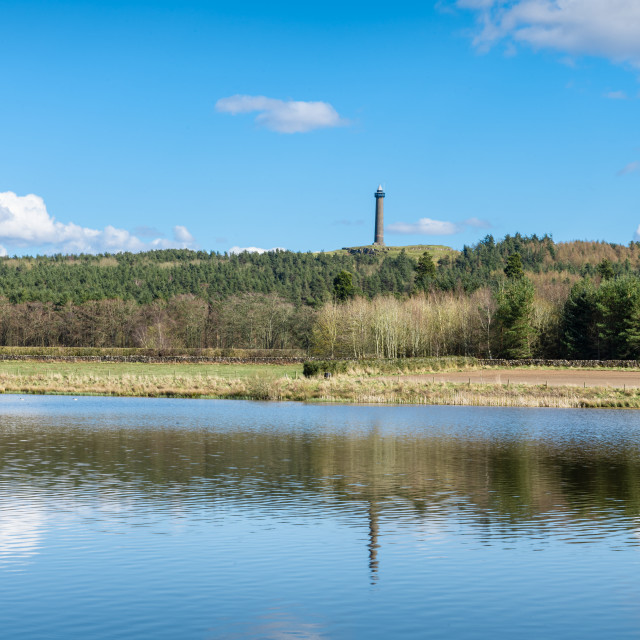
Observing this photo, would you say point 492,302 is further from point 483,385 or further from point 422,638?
point 422,638

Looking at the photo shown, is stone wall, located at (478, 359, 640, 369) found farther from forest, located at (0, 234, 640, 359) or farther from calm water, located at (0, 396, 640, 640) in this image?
calm water, located at (0, 396, 640, 640)

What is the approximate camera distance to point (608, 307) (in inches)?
3819

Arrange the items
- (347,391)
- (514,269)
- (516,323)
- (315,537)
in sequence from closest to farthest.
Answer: (315,537) < (347,391) < (516,323) < (514,269)

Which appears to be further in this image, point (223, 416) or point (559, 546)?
point (223, 416)

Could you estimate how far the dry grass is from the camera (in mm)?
52781

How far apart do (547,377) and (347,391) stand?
27421mm

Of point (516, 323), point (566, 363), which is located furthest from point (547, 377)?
point (516, 323)

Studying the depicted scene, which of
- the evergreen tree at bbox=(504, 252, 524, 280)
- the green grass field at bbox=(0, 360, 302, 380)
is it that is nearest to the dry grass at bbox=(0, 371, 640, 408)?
the green grass field at bbox=(0, 360, 302, 380)

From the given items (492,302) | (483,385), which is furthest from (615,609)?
(492,302)

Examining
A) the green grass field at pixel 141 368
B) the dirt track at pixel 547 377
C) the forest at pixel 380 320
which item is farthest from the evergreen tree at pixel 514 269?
the dirt track at pixel 547 377

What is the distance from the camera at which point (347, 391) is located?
2178 inches

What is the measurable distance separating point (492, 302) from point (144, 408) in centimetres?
7367

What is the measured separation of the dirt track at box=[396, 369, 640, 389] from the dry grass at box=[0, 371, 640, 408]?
6907 mm

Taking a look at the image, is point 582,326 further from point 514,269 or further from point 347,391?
point 347,391
